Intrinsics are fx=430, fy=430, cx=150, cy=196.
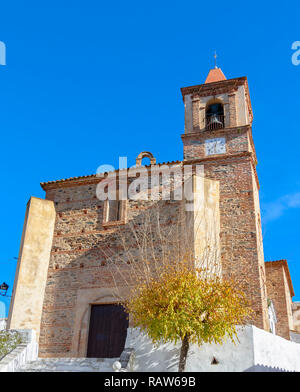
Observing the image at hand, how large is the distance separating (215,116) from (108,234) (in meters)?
6.31

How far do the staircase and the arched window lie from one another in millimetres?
9887

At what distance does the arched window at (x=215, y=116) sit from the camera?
16775 mm

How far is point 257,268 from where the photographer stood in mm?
13398

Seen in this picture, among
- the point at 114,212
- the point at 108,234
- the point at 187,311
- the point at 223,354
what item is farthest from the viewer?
the point at 114,212

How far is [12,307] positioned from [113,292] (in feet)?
11.0

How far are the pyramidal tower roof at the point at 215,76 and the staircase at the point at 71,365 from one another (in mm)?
12652

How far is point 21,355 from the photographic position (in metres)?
10.9

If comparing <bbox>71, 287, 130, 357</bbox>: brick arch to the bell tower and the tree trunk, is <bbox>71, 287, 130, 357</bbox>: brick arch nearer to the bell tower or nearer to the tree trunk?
the bell tower

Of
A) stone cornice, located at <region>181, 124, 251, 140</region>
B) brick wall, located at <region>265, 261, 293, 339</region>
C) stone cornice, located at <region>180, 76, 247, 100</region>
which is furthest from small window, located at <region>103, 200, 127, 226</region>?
brick wall, located at <region>265, 261, 293, 339</region>

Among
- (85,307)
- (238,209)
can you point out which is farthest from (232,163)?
(85,307)

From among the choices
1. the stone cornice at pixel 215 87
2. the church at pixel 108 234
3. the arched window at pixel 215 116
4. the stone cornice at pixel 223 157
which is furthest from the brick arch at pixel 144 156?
the stone cornice at pixel 215 87

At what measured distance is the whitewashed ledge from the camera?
10227mm

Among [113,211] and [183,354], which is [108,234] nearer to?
[113,211]
